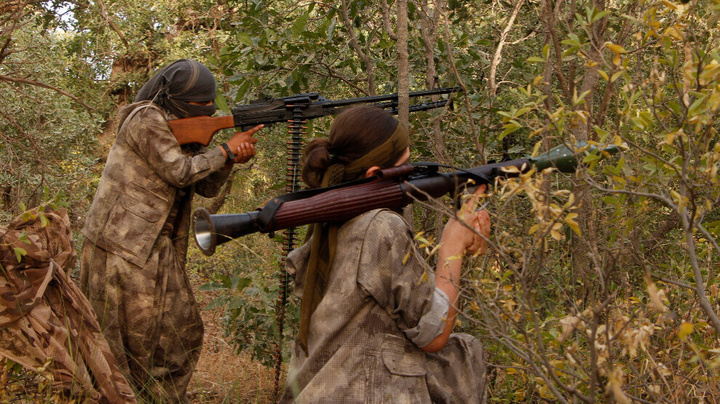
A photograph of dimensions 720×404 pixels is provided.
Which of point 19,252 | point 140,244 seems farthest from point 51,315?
point 140,244

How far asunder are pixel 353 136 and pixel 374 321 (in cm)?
62

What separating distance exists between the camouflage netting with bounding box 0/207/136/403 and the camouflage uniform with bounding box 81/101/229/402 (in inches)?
28.7

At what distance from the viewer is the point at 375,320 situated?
2406 millimetres

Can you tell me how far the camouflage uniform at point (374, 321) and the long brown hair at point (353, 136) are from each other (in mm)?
232

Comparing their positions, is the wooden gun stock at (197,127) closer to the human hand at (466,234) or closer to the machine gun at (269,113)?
the machine gun at (269,113)

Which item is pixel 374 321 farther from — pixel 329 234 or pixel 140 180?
pixel 140 180

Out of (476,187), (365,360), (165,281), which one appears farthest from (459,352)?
(165,281)

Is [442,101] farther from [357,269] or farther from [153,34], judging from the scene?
[153,34]

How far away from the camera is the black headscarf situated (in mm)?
4039

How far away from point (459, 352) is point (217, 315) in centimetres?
608

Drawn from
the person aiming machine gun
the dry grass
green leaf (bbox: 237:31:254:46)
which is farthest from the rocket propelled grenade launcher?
→ green leaf (bbox: 237:31:254:46)

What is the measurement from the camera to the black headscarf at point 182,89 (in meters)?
4.04

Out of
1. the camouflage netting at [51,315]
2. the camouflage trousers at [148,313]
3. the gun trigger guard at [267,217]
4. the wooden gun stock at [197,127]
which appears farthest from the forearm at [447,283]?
the wooden gun stock at [197,127]

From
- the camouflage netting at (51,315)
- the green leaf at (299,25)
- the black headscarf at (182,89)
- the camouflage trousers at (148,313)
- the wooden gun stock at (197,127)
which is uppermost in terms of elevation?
the green leaf at (299,25)
